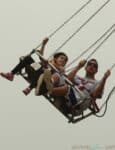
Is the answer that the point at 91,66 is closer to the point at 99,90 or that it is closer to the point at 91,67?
the point at 91,67

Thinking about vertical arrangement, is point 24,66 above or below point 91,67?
above

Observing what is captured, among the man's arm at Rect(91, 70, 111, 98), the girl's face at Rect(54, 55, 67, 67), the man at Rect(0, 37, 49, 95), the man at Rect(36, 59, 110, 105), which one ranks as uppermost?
the man at Rect(0, 37, 49, 95)

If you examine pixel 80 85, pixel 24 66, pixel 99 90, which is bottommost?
pixel 99 90

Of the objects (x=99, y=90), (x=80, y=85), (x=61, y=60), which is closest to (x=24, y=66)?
(x=61, y=60)

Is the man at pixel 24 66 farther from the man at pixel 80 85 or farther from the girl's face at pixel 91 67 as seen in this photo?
the girl's face at pixel 91 67

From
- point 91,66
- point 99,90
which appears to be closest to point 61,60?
point 91,66

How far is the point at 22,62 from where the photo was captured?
15.5 m

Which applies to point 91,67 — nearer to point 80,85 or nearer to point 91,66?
point 91,66

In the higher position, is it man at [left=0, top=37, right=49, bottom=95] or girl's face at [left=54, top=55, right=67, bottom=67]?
man at [left=0, top=37, right=49, bottom=95]

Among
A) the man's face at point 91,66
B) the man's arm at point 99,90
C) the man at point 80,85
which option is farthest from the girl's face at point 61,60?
the man's arm at point 99,90

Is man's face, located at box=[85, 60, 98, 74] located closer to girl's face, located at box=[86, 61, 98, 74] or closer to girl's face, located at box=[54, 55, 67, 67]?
girl's face, located at box=[86, 61, 98, 74]

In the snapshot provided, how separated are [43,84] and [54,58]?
0.40 m

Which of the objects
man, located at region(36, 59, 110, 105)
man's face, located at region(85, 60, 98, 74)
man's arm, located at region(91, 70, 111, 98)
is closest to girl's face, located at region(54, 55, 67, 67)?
man, located at region(36, 59, 110, 105)

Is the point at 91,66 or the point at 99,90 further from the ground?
the point at 91,66
